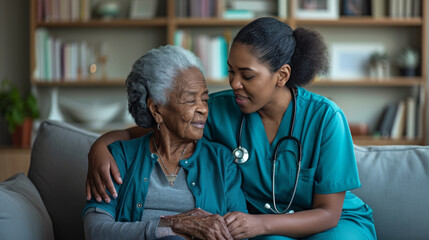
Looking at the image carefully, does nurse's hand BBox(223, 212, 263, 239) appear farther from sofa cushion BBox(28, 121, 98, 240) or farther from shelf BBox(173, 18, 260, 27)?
shelf BBox(173, 18, 260, 27)

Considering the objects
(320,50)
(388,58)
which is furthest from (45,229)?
(388,58)

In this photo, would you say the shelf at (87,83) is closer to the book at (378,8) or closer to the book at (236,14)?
the book at (236,14)

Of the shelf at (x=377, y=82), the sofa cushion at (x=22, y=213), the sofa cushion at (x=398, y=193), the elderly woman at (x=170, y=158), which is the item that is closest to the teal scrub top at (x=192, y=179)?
the elderly woman at (x=170, y=158)

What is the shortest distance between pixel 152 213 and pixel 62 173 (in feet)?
1.69

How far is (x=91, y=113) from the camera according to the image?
4211 millimetres

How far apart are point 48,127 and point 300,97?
1076 millimetres

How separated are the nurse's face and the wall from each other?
3.25 m

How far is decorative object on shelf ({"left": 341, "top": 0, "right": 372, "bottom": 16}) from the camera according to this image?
4238 mm

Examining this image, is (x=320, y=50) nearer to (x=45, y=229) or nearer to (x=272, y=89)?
(x=272, y=89)

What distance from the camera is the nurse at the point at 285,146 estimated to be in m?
1.71

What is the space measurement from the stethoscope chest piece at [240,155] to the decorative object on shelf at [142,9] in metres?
2.72

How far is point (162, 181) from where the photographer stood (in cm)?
183

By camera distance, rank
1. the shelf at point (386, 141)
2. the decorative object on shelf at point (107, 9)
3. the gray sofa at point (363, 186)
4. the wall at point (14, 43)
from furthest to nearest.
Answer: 1. the wall at point (14, 43)
2. the decorative object on shelf at point (107, 9)
3. the shelf at point (386, 141)
4. the gray sofa at point (363, 186)

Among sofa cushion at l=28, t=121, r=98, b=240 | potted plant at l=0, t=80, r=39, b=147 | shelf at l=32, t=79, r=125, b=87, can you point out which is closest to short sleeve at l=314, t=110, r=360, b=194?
sofa cushion at l=28, t=121, r=98, b=240
